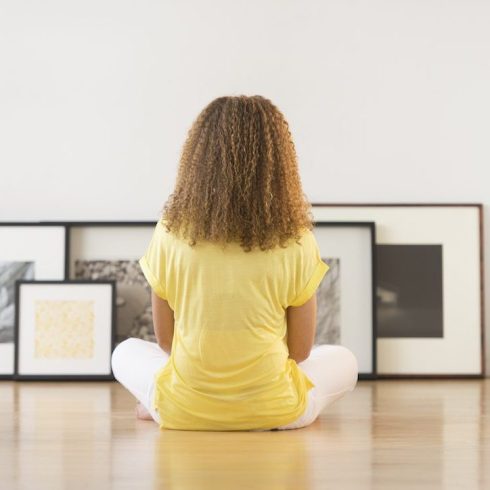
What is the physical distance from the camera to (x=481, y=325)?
4.43 m

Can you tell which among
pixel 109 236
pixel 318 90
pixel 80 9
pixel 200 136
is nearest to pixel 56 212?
pixel 109 236

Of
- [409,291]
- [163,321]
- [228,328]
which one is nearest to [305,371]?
[228,328]

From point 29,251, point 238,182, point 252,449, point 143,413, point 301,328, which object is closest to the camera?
point 252,449

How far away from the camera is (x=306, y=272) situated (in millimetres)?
2697

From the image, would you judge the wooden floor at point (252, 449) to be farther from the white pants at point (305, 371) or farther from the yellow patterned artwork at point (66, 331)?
the yellow patterned artwork at point (66, 331)

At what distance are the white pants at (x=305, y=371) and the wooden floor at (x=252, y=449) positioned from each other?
0.23 feet

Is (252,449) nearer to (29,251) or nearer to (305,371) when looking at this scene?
(305,371)

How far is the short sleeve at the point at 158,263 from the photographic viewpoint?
2.68m

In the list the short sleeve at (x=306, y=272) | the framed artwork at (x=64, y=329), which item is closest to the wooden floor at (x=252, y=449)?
the short sleeve at (x=306, y=272)

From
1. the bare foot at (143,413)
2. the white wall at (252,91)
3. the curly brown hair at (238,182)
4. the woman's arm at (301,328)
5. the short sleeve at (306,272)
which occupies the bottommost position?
the bare foot at (143,413)

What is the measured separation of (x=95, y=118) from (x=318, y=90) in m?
1.07

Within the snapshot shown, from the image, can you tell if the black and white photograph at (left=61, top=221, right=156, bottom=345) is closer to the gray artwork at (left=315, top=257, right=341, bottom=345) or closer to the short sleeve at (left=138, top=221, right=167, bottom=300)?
the gray artwork at (left=315, top=257, right=341, bottom=345)

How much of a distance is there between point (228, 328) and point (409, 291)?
195 cm

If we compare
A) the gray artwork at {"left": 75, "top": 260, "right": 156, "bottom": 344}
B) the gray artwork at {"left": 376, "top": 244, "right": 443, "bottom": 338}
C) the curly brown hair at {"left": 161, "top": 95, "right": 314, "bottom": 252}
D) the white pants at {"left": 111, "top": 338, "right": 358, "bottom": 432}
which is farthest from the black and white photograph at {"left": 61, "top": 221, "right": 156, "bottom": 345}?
the curly brown hair at {"left": 161, "top": 95, "right": 314, "bottom": 252}
